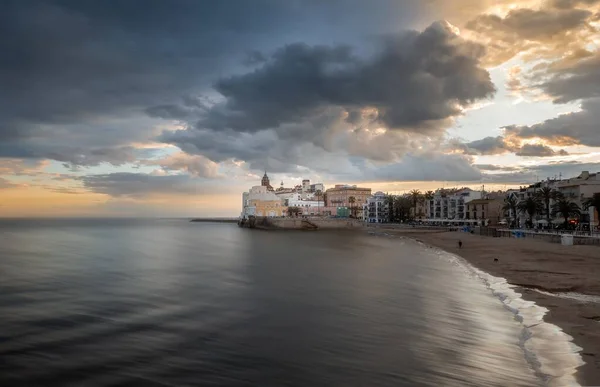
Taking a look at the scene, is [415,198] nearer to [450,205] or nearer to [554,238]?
[450,205]

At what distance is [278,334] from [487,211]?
140989mm

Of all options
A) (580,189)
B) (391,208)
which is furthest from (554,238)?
(391,208)

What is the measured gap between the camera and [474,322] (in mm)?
19344

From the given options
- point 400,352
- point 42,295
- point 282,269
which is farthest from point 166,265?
point 400,352

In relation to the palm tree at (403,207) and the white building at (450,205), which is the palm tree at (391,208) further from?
the white building at (450,205)

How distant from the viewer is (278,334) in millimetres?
17750

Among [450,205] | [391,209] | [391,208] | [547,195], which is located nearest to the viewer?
[547,195]

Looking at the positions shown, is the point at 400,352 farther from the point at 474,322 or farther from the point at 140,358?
the point at 140,358

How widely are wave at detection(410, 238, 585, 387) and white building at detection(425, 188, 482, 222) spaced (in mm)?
131803

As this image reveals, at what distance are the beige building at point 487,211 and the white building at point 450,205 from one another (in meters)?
5.04

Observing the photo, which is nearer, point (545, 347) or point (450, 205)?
point (545, 347)

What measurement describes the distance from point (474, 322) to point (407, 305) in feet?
15.4

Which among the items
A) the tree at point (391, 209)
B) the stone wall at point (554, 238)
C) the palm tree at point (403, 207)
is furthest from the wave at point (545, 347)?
the tree at point (391, 209)

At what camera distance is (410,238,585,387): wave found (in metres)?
12.3
